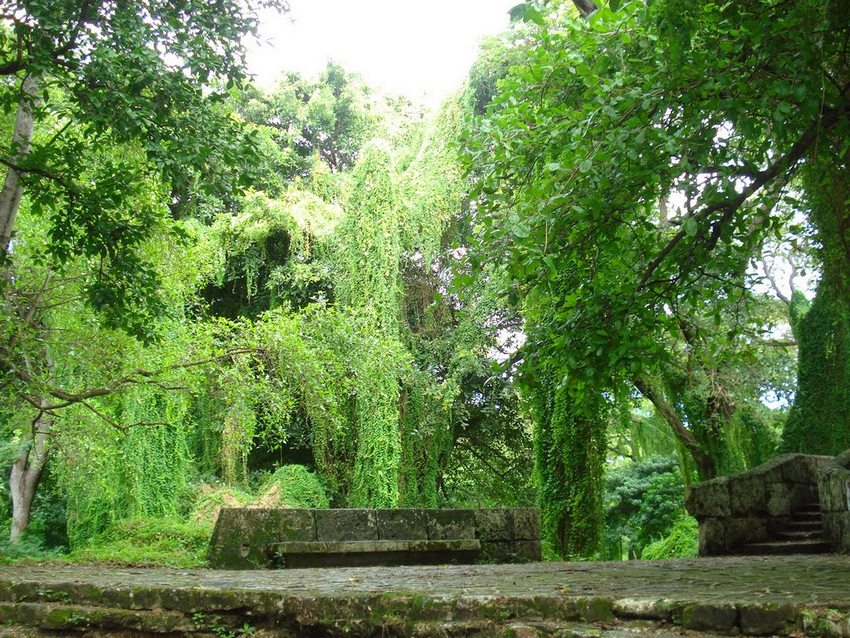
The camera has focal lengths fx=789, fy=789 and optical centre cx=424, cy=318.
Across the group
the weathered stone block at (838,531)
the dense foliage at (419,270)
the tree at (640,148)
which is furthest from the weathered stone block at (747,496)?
the tree at (640,148)

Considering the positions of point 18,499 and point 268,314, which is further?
point 18,499

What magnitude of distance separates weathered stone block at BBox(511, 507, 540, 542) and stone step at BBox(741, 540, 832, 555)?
2.63m

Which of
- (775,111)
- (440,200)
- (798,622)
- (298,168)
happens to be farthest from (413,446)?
(798,622)

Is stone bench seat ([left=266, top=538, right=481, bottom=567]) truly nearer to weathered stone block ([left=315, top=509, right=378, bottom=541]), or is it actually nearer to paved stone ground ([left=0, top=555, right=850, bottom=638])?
weathered stone block ([left=315, top=509, right=378, bottom=541])

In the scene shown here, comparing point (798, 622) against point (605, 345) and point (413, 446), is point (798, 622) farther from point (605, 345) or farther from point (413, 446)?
point (413, 446)

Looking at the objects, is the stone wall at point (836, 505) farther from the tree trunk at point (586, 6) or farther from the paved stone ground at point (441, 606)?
the tree trunk at point (586, 6)

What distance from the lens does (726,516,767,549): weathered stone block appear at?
9.41 meters

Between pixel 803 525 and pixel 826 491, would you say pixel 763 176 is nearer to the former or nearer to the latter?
pixel 826 491

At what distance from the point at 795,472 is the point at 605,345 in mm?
5090

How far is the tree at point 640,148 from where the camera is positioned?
5.21m

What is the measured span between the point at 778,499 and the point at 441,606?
8.04 meters

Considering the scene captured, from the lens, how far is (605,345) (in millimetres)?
6922

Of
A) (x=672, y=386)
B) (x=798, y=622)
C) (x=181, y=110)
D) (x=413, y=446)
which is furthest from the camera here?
(x=413, y=446)

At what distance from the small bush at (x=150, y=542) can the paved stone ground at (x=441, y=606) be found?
24.1ft
